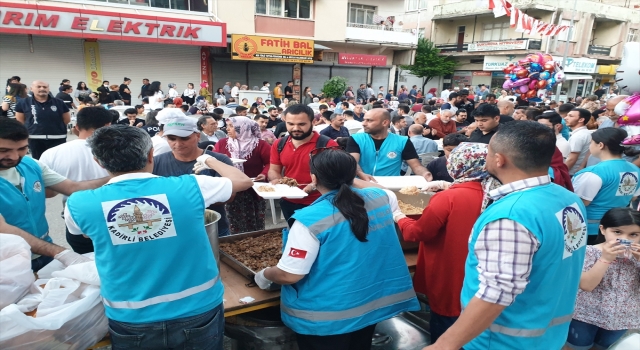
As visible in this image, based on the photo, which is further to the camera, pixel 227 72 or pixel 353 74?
pixel 353 74

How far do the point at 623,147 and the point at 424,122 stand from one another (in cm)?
461

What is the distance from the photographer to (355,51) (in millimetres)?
23438

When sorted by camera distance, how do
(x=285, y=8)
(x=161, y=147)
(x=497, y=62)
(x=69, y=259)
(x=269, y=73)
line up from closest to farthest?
(x=69, y=259), (x=161, y=147), (x=285, y=8), (x=269, y=73), (x=497, y=62)

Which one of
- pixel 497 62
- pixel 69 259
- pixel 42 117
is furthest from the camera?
pixel 497 62

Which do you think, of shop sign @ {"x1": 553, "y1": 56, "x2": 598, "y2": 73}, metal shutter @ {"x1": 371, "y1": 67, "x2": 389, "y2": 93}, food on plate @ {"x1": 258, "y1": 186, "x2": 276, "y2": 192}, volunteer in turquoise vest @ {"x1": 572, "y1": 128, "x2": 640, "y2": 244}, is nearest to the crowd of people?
food on plate @ {"x1": 258, "y1": 186, "x2": 276, "y2": 192}

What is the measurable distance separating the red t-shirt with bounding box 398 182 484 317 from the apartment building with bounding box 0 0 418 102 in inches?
653

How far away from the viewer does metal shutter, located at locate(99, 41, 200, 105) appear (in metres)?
16.9

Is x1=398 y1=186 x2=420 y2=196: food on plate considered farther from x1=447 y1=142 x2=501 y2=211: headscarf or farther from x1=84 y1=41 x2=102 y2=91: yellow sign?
x1=84 y1=41 x2=102 y2=91: yellow sign

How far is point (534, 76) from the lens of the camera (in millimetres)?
10492

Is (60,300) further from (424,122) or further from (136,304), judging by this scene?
(424,122)

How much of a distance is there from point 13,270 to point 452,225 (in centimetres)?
209

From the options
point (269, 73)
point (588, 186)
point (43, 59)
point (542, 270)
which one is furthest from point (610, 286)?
point (269, 73)

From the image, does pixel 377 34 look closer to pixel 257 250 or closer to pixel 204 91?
pixel 204 91

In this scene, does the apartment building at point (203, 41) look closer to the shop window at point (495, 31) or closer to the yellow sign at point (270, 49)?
the yellow sign at point (270, 49)
